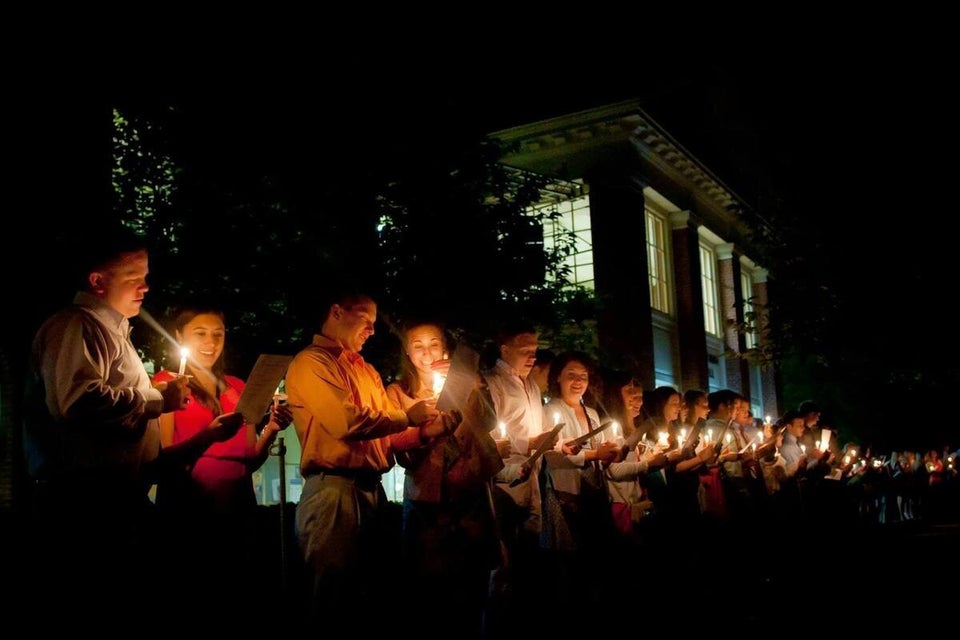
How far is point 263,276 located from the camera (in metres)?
10.5

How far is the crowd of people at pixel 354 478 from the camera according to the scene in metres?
3.85

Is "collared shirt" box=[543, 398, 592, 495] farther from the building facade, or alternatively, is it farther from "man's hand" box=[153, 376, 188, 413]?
the building facade

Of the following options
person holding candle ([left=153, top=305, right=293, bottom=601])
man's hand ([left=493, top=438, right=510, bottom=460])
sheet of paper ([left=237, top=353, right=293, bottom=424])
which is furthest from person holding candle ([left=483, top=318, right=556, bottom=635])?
sheet of paper ([left=237, top=353, right=293, bottom=424])

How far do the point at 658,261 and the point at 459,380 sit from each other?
2479 centimetres

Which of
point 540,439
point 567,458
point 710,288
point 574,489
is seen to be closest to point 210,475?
point 540,439

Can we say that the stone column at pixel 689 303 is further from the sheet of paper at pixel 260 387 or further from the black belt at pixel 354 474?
the sheet of paper at pixel 260 387

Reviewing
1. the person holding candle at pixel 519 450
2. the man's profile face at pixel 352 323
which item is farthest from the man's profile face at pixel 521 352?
the man's profile face at pixel 352 323

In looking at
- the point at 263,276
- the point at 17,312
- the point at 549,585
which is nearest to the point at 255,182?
the point at 263,276

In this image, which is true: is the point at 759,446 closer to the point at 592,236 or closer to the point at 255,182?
the point at 255,182

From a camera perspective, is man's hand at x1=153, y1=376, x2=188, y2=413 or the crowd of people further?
man's hand at x1=153, y1=376, x2=188, y2=413

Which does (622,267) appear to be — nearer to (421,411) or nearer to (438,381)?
(438,381)

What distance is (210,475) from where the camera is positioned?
16.6 feet

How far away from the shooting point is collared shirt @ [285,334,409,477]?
489 centimetres

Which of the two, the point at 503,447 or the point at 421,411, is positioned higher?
the point at 421,411
